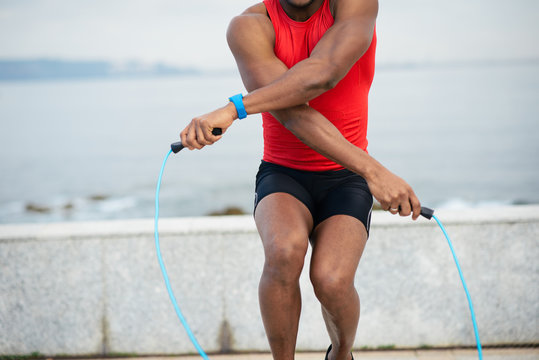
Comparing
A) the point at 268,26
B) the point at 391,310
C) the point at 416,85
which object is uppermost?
the point at 268,26

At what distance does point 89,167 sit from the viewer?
35.5 m

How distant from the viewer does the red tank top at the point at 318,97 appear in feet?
7.61

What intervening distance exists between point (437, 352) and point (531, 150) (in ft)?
112

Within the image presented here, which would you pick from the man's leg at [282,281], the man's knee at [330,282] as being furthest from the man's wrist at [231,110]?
the man's knee at [330,282]

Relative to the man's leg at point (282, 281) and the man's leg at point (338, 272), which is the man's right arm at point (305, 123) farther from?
the man's leg at point (282, 281)

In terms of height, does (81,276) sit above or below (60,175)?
above

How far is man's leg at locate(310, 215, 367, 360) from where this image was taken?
1.99 m

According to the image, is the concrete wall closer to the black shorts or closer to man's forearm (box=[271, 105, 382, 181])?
the black shorts

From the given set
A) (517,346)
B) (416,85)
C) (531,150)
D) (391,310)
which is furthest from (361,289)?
(416,85)

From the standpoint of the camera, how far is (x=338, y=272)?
6.51 ft

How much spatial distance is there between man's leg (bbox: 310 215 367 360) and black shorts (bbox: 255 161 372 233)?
64 millimetres

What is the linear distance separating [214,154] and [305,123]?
36317 mm

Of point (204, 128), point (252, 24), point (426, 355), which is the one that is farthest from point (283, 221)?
point (426, 355)

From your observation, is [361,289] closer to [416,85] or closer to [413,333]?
[413,333]
